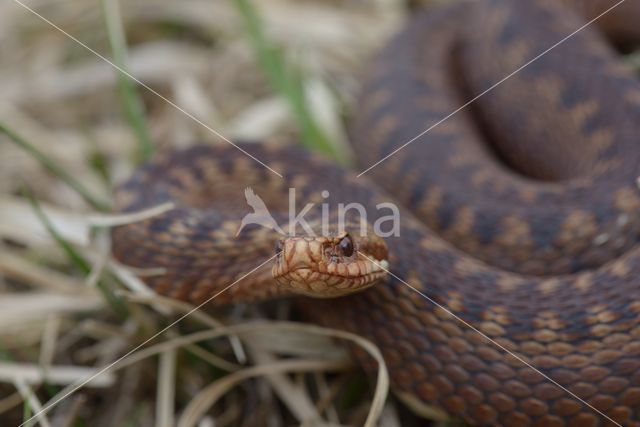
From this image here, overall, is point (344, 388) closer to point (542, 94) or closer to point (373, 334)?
point (373, 334)

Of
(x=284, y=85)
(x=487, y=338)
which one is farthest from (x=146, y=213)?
(x=487, y=338)

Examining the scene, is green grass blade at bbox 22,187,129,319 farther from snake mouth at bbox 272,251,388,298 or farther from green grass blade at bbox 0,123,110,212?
snake mouth at bbox 272,251,388,298

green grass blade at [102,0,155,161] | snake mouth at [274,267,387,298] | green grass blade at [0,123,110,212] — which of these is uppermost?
green grass blade at [102,0,155,161]

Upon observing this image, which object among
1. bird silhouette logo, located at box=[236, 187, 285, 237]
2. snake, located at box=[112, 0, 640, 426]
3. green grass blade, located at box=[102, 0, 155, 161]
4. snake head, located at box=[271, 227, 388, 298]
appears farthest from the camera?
green grass blade, located at box=[102, 0, 155, 161]

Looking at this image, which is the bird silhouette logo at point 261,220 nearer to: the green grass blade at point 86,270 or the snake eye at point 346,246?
the snake eye at point 346,246

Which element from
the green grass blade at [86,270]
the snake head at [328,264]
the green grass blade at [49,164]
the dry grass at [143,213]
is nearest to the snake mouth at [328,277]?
the snake head at [328,264]

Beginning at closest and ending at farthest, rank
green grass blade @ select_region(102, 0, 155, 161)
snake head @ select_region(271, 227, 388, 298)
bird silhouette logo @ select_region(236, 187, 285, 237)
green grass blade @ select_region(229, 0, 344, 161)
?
snake head @ select_region(271, 227, 388, 298) → bird silhouette logo @ select_region(236, 187, 285, 237) → green grass blade @ select_region(102, 0, 155, 161) → green grass blade @ select_region(229, 0, 344, 161)

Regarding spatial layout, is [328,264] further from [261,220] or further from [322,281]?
[261,220]

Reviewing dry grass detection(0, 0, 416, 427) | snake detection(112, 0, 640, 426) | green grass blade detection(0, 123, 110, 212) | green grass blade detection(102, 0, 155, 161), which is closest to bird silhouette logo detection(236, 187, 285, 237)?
snake detection(112, 0, 640, 426)
